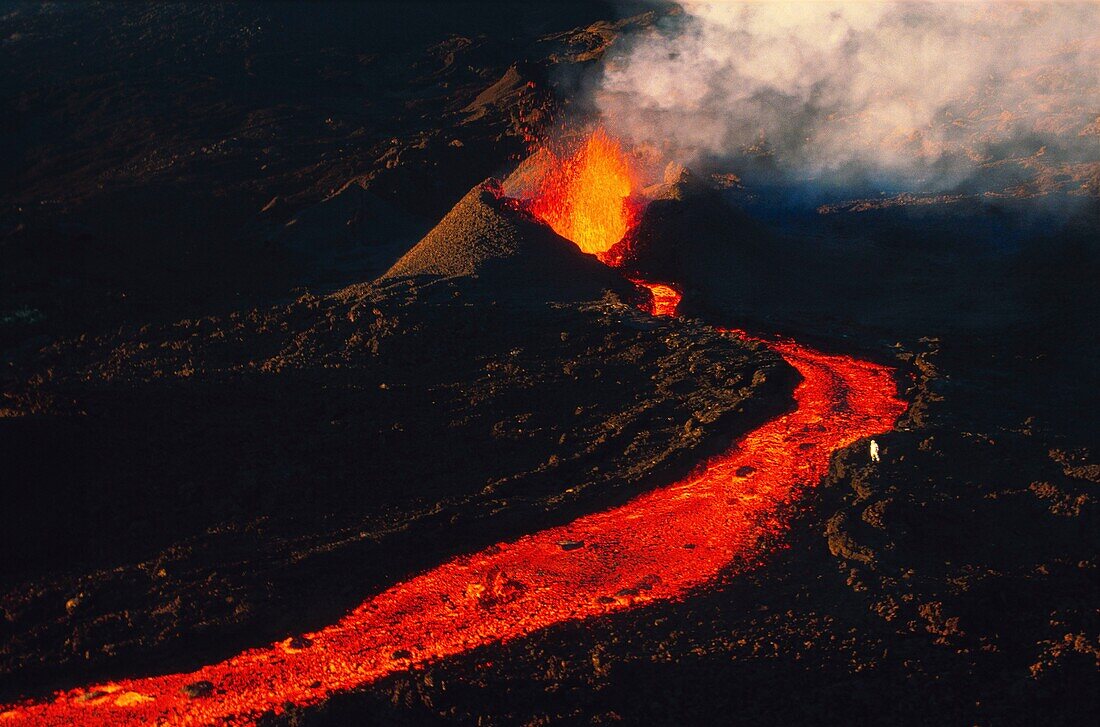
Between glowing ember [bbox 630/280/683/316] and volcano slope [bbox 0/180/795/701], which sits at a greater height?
volcano slope [bbox 0/180/795/701]

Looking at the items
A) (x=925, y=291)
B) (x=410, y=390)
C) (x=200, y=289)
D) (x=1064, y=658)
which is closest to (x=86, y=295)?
(x=200, y=289)

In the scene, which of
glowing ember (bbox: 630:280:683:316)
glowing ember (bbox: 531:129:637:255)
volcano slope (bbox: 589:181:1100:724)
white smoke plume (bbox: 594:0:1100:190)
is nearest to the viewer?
volcano slope (bbox: 589:181:1100:724)

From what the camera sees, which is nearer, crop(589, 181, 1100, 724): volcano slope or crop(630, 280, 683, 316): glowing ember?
crop(589, 181, 1100, 724): volcano slope

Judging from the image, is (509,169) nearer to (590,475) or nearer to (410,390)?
(410,390)

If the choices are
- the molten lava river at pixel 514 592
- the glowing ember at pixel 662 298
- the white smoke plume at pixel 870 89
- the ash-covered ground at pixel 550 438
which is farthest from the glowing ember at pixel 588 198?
the molten lava river at pixel 514 592

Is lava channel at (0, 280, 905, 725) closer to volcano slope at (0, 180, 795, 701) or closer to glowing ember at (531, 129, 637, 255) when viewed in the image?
volcano slope at (0, 180, 795, 701)

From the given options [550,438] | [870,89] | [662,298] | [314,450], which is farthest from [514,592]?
[870,89]

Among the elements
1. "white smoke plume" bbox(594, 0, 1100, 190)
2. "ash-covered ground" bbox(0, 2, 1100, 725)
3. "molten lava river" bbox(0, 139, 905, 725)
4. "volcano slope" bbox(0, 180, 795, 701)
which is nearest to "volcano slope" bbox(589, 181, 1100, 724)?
"ash-covered ground" bbox(0, 2, 1100, 725)
